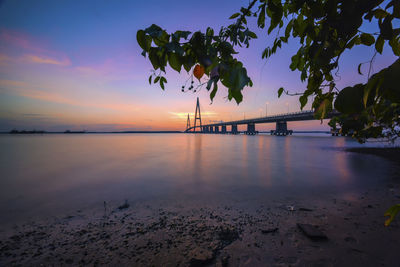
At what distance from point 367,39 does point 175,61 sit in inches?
46.3

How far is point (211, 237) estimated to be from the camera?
283 centimetres

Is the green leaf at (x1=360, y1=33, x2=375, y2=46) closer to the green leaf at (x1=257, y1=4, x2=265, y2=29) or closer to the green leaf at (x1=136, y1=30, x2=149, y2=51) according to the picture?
the green leaf at (x1=257, y1=4, x2=265, y2=29)

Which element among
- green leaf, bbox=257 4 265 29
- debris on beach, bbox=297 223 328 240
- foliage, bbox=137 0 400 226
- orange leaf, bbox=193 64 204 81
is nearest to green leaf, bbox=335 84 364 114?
foliage, bbox=137 0 400 226

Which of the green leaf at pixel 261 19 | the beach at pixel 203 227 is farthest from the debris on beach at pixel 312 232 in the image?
the green leaf at pixel 261 19

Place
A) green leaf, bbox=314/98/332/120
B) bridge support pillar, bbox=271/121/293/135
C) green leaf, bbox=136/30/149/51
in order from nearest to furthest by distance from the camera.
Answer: green leaf, bbox=136/30/149/51, green leaf, bbox=314/98/332/120, bridge support pillar, bbox=271/121/293/135

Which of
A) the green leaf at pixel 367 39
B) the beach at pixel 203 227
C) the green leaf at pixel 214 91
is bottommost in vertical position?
the beach at pixel 203 227

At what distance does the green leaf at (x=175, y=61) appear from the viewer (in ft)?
3.13

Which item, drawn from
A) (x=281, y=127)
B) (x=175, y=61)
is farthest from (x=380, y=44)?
(x=281, y=127)

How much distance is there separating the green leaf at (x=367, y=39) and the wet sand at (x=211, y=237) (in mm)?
2548

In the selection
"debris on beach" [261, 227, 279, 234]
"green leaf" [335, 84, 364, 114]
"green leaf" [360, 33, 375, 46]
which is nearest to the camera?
"green leaf" [335, 84, 364, 114]

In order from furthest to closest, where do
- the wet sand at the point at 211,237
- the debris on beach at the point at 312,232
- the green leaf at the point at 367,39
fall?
1. the debris on beach at the point at 312,232
2. the wet sand at the point at 211,237
3. the green leaf at the point at 367,39

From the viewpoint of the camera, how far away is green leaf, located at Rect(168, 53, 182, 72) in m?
0.95

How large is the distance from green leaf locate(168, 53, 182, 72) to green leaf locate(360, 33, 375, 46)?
3.68ft

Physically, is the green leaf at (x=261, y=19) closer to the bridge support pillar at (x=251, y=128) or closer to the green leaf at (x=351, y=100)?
the green leaf at (x=351, y=100)
